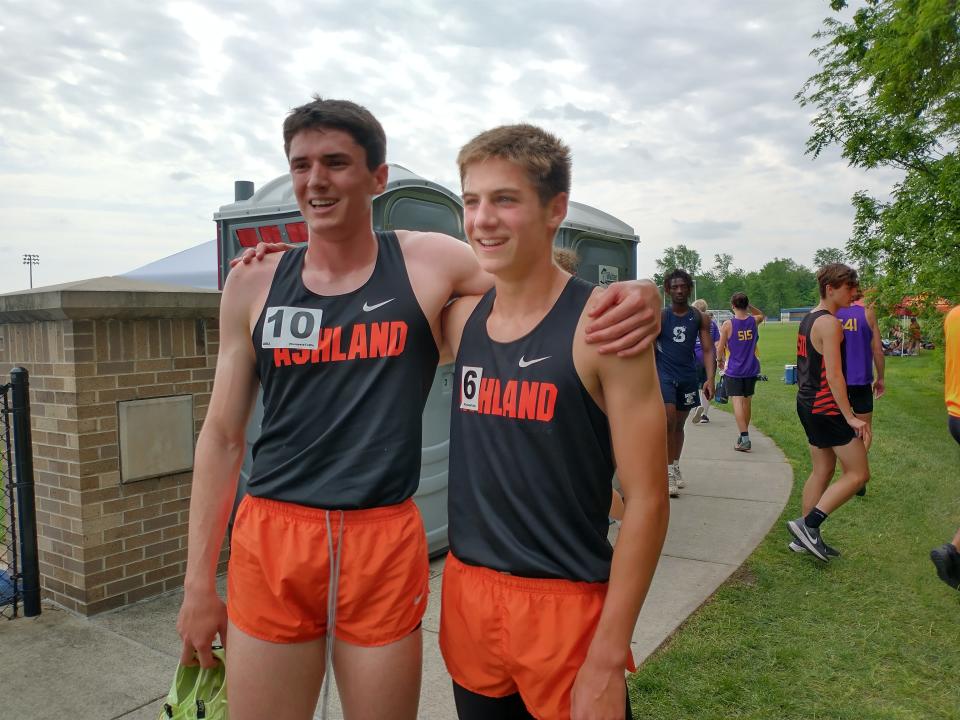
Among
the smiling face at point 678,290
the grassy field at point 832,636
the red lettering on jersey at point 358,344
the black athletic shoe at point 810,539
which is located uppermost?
the smiling face at point 678,290

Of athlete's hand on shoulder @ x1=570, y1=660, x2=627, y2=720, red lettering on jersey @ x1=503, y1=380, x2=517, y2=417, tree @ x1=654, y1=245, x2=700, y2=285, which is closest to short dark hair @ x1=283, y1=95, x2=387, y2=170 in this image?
red lettering on jersey @ x1=503, y1=380, x2=517, y2=417

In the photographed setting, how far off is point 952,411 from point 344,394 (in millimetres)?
4106

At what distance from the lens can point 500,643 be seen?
1.61 meters

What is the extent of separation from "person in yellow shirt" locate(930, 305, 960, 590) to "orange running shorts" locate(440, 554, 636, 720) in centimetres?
353

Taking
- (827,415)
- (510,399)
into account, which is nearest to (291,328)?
(510,399)

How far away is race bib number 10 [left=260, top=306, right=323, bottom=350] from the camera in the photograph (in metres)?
1.90

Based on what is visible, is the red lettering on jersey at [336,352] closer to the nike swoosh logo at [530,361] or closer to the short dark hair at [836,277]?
the nike swoosh logo at [530,361]

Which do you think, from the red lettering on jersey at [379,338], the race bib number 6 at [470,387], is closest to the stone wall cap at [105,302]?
the red lettering on jersey at [379,338]

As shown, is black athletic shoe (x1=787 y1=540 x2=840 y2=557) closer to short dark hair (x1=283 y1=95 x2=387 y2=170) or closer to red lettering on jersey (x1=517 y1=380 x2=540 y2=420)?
red lettering on jersey (x1=517 y1=380 x2=540 y2=420)

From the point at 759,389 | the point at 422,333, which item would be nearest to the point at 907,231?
the point at 759,389

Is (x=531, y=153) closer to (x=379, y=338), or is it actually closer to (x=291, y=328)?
(x=379, y=338)

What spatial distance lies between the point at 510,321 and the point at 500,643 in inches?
28.0

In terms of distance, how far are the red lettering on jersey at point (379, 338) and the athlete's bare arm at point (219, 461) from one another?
0.35 m

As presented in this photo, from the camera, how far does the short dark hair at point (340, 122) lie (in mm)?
1915
